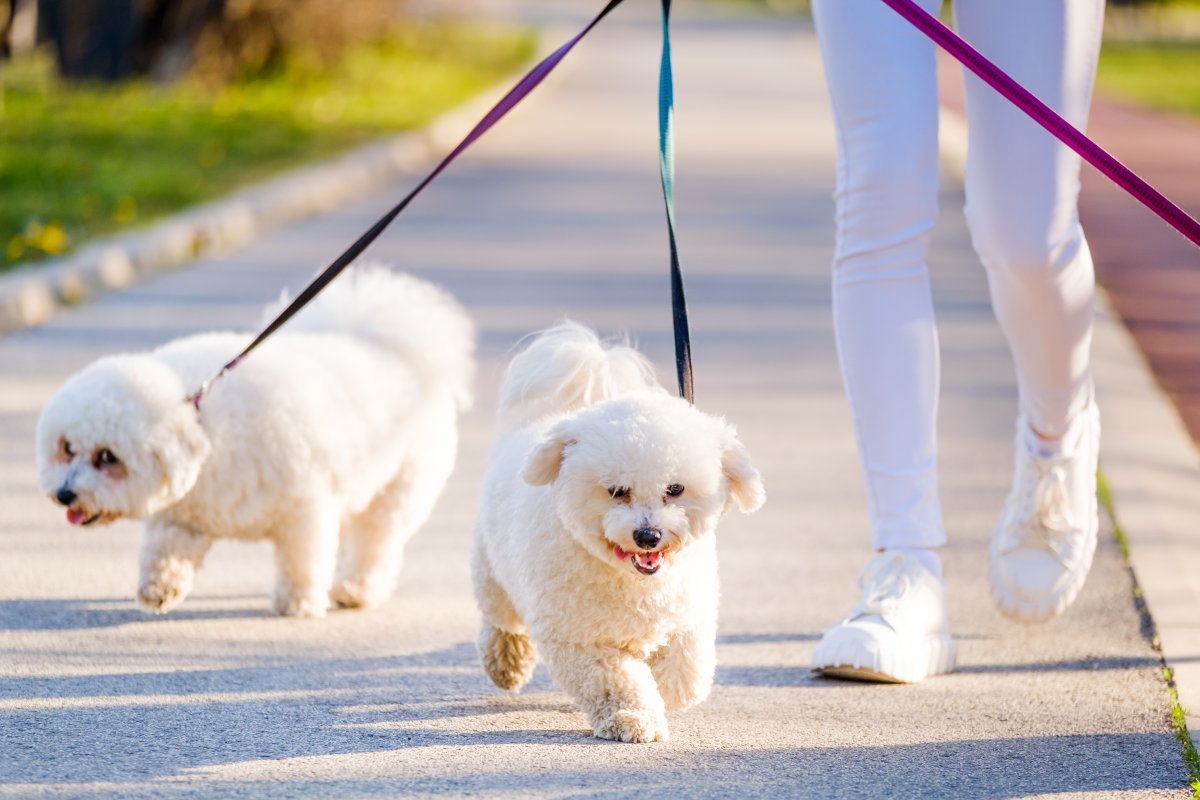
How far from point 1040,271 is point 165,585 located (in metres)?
2.01

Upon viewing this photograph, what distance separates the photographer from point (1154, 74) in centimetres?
3250

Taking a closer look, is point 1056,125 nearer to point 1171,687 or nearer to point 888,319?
point 888,319

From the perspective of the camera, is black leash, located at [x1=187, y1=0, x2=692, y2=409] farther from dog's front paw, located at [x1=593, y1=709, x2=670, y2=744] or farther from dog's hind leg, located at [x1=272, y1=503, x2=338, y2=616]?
dog's front paw, located at [x1=593, y1=709, x2=670, y2=744]

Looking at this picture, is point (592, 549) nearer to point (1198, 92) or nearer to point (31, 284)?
point (31, 284)

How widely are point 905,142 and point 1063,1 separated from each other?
0.42 m

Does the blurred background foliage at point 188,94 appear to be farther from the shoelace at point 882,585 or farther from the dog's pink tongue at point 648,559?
the dog's pink tongue at point 648,559

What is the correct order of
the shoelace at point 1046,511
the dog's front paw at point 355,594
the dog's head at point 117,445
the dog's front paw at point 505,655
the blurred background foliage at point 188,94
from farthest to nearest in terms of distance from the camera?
the blurred background foliage at point 188,94 → the dog's front paw at point 355,594 → the shoelace at point 1046,511 → the dog's head at point 117,445 → the dog's front paw at point 505,655

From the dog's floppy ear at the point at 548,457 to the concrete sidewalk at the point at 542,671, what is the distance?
49 cm

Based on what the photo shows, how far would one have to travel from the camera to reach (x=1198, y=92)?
27875 millimetres

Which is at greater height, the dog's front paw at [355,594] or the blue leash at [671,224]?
the blue leash at [671,224]

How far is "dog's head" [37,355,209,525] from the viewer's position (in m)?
3.87

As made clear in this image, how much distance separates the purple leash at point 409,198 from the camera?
3.61 metres

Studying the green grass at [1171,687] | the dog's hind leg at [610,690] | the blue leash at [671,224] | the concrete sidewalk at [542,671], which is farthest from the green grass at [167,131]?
the dog's hind leg at [610,690]

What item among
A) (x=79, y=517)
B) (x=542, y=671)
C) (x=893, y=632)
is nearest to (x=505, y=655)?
(x=542, y=671)
